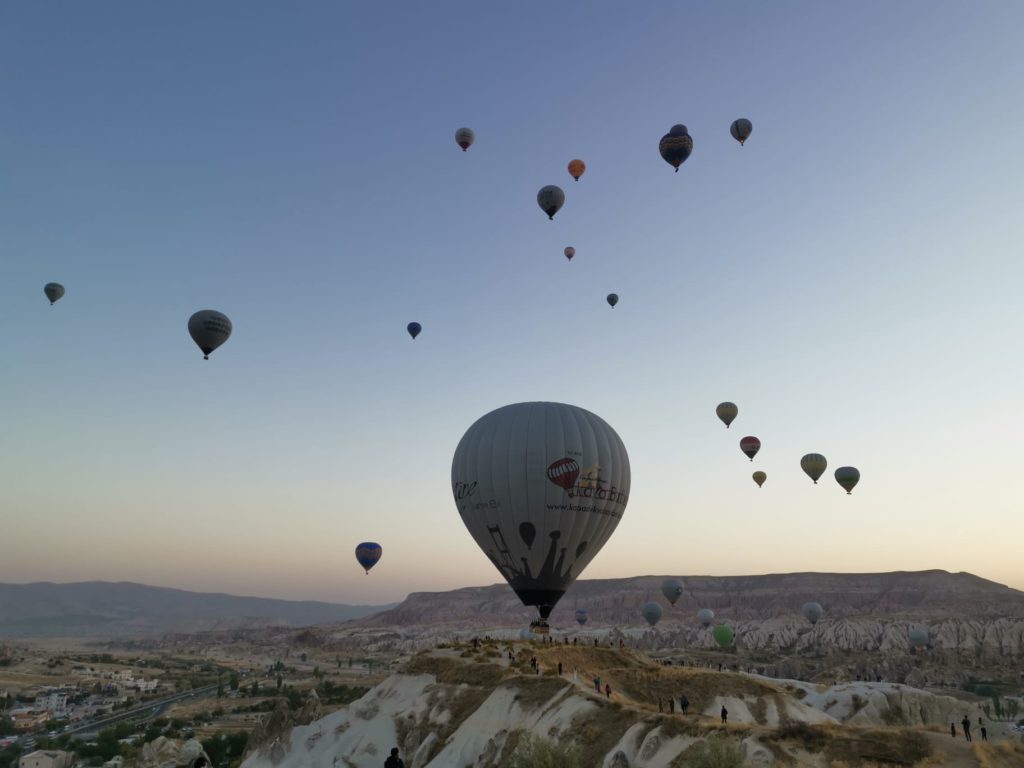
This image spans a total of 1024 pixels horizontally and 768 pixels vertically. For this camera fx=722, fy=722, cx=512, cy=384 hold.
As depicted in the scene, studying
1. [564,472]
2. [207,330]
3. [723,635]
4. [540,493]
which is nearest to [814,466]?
[723,635]

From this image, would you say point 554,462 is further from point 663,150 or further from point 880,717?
point 880,717

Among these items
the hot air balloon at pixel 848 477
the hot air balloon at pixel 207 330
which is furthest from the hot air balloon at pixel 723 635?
the hot air balloon at pixel 207 330

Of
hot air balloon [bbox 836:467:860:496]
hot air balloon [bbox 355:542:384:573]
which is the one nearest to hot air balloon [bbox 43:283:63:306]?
hot air balloon [bbox 355:542:384:573]

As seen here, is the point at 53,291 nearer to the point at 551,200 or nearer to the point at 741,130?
the point at 551,200

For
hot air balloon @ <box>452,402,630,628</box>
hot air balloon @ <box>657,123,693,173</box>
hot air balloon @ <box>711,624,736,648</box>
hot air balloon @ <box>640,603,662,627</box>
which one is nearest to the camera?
hot air balloon @ <box>452,402,630,628</box>

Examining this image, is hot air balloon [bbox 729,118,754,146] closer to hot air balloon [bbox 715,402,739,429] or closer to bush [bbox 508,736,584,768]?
hot air balloon [bbox 715,402,739,429]

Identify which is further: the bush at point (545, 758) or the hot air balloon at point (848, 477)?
the hot air balloon at point (848, 477)

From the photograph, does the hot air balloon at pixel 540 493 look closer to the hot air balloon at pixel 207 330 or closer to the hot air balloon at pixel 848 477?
the hot air balloon at pixel 207 330
